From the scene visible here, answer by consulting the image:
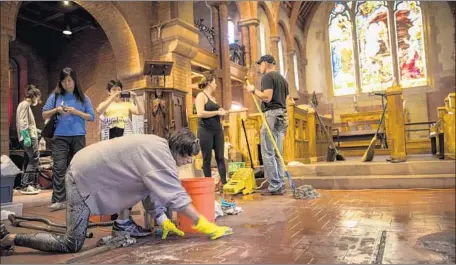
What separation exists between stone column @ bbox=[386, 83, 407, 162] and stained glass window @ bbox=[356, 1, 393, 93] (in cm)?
1206

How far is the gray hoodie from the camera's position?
6.72ft

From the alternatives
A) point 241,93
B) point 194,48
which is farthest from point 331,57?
point 194,48

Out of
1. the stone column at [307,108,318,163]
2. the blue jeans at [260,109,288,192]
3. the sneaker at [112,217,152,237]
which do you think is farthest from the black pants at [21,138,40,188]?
the stone column at [307,108,318,163]

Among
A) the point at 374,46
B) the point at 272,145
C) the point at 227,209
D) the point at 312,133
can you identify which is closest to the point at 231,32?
the point at 374,46

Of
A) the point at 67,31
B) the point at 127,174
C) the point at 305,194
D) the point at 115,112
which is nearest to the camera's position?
the point at 127,174

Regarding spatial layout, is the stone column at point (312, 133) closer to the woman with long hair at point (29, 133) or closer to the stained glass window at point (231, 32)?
the woman with long hair at point (29, 133)

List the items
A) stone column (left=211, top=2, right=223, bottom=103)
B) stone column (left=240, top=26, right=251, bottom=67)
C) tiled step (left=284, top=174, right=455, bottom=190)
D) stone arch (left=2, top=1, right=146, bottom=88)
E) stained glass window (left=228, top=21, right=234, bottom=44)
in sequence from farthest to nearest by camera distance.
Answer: stained glass window (left=228, top=21, right=234, bottom=44)
stone column (left=240, top=26, right=251, bottom=67)
stone column (left=211, top=2, right=223, bottom=103)
stone arch (left=2, top=1, right=146, bottom=88)
tiled step (left=284, top=174, right=455, bottom=190)

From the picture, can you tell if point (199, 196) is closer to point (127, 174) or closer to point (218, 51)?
point (127, 174)

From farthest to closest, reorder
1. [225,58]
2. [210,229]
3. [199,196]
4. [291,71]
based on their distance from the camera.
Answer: [291,71]
[225,58]
[199,196]
[210,229]

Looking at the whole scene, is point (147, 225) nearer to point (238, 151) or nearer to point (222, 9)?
point (238, 151)

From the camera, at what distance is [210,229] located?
226 centimetres

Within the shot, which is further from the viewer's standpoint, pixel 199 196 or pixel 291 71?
pixel 291 71

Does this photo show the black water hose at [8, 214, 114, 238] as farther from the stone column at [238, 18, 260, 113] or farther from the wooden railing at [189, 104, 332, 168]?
the stone column at [238, 18, 260, 113]

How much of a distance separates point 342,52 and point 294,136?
511 inches
